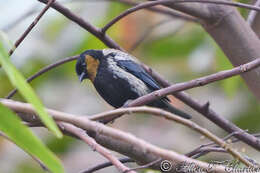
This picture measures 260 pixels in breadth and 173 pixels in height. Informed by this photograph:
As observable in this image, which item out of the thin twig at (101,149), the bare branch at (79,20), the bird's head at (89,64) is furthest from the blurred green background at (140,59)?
the thin twig at (101,149)

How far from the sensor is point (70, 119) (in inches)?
53.9

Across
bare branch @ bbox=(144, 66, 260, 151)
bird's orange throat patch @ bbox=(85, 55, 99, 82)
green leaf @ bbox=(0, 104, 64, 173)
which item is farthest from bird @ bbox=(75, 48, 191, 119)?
green leaf @ bbox=(0, 104, 64, 173)

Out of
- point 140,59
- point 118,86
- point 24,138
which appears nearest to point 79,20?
point 118,86

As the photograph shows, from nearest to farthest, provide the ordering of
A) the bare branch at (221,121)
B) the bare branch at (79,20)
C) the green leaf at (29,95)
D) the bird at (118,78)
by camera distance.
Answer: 1. the green leaf at (29,95)
2. the bare branch at (221,121)
3. the bare branch at (79,20)
4. the bird at (118,78)

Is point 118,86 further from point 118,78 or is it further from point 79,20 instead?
point 79,20

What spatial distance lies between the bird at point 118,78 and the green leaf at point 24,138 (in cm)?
234

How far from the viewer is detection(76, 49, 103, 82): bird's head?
13.1 ft

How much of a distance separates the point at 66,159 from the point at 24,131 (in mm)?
3750

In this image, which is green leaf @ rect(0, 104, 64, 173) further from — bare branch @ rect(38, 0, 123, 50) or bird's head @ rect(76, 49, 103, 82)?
bird's head @ rect(76, 49, 103, 82)

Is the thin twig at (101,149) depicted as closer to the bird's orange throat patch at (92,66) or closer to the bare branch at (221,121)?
the bare branch at (221,121)

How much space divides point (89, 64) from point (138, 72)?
36cm

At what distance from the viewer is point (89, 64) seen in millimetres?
4016

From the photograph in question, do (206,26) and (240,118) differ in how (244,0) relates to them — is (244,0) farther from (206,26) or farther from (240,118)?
(240,118)

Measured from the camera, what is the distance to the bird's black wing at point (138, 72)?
3.83 m
